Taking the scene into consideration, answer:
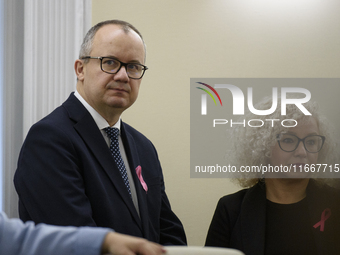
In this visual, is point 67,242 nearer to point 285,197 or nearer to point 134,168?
point 134,168

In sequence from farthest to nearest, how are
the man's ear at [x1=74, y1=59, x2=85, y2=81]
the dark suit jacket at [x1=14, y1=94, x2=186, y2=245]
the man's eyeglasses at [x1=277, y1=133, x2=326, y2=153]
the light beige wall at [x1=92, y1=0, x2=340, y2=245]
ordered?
1. the light beige wall at [x1=92, y1=0, x2=340, y2=245]
2. the man's eyeglasses at [x1=277, y1=133, x2=326, y2=153]
3. the man's ear at [x1=74, y1=59, x2=85, y2=81]
4. the dark suit jacket at [x1=14, y1=94, x2=186, y2=245]

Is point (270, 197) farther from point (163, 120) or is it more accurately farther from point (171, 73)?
point (171, 73)

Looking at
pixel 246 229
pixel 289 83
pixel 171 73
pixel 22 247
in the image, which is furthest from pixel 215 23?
pixel 22 247

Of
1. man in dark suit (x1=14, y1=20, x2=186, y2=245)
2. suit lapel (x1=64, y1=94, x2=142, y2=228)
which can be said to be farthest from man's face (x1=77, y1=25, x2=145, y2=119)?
suit lapel (x1=64, y1=94, x2=142, y2=228)

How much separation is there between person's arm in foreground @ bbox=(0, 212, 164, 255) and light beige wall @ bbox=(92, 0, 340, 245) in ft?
5.84

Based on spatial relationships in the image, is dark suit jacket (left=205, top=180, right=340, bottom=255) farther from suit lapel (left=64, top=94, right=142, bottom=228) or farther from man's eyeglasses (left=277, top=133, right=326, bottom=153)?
suit lapel (left=64, top=94, right=142, bottom=228)

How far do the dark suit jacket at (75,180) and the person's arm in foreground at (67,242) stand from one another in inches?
20.8

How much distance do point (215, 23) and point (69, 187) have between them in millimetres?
1741

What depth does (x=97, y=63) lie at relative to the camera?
5.21 ft

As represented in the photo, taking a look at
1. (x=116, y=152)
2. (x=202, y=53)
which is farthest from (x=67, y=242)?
(x=202, y=53)

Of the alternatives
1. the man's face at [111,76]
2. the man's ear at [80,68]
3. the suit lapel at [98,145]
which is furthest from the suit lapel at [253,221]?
the man's ear at [80,68]

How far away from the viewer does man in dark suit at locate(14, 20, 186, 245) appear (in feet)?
4.09

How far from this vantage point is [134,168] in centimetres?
160

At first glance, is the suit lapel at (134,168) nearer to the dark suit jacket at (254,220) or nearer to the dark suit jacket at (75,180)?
the dark suit jacket at (75,180)
